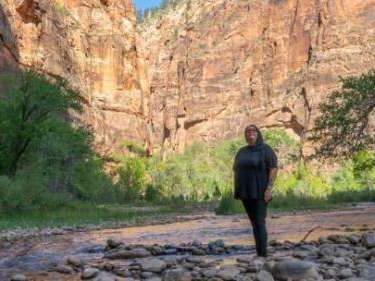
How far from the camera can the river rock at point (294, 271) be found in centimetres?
624

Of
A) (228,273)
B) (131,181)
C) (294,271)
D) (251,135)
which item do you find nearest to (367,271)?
(294,271)

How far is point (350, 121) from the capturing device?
23594 mm

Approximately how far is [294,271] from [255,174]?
184 centimetres

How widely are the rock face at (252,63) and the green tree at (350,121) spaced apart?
84.0m

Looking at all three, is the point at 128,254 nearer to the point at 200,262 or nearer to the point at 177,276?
the point at 200,262

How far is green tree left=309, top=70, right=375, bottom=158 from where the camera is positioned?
23.6 m

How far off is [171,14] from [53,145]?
144 metres

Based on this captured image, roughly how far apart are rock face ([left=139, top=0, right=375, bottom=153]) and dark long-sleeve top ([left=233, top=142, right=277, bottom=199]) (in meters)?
102

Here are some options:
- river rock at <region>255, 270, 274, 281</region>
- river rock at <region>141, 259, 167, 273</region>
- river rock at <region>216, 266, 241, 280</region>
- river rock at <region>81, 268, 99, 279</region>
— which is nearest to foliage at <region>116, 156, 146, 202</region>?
river rock at <region>141, 259, 167, 273</region>

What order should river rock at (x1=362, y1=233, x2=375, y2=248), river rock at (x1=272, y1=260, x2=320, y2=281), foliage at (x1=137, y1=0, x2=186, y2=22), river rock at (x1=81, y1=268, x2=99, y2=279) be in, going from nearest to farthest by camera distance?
river rock at (x1=272, y1=260, x2=320, y2=281)
river rock at (x1=81, y1=268, x2=99, y2=279)
river rock at (x1=362, y1=233, x2=375, y2=248)
foliage at (x1=137, y1=0, x2=186, y2=22)

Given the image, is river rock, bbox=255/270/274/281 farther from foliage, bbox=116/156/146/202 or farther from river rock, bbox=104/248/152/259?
foliage, bbox=116/156/146/202

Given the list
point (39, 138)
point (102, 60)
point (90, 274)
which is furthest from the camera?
point (102, 60)

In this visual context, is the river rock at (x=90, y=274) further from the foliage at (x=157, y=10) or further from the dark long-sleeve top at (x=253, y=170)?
the foliage at (x=157, y=10)

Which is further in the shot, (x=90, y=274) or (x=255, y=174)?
(x=255, y=174)
